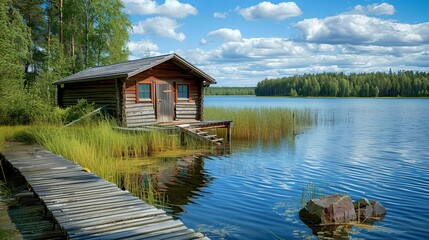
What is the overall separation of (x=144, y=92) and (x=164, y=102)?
120cm

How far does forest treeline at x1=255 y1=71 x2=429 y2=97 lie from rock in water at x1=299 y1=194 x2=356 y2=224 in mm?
108836

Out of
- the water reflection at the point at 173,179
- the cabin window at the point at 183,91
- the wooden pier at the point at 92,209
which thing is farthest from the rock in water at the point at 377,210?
the cabin window at the point at 183,91

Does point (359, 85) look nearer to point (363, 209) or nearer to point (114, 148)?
point (114, 148)

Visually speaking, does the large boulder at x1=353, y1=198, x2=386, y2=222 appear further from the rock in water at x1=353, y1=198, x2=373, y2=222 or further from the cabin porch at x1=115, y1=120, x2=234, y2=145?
the cabin porch at x1=115, y1=120, x2=234, y2=145

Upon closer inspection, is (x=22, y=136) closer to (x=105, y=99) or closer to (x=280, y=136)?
(x=105, y=99)

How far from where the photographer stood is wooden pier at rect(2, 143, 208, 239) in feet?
16.6

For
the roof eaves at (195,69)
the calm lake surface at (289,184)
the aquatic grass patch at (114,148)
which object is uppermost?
the roof eaves at (195,69)

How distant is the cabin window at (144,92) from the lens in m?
19.7

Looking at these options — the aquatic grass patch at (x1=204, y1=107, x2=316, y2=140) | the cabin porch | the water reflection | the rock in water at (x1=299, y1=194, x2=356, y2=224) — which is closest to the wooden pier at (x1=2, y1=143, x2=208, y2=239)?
the water reflection

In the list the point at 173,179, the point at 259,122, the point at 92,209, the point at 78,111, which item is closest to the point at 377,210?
the point at 173,179

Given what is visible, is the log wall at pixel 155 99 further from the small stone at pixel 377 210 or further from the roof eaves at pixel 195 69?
the small stone at pixel 377 210

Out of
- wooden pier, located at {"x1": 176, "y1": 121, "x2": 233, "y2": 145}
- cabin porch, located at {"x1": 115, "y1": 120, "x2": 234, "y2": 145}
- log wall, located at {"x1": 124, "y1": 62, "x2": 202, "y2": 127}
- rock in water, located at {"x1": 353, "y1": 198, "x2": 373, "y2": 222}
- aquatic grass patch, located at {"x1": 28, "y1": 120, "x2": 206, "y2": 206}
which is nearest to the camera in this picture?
rock in water, located at {"x1": 353, "y1": 198, "x2": 373, "y2": 222}

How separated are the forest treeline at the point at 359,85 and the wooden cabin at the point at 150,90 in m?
98.2

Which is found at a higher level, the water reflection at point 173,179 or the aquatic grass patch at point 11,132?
the aquatic grass patch at point 11,132
